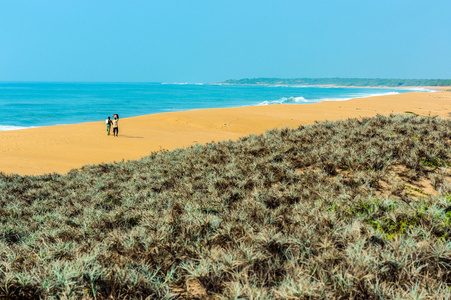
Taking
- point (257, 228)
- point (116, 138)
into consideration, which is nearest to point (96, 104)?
point (116, 138)

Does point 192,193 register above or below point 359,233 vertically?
below

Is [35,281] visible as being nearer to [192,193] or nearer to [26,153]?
[192,193]

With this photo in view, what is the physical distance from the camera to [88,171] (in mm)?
8242

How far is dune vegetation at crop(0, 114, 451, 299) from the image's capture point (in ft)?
6.38

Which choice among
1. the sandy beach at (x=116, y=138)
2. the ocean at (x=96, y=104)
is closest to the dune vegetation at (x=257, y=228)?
the sandy beach at (x=116, y=138)

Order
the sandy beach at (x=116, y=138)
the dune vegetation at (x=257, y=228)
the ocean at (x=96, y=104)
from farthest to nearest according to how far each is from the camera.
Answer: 1. the ocean at (x=96, y=104)
2. the sandy beach at (x=116, y=138)
3. the dune vegetation at (x=257, y=228)

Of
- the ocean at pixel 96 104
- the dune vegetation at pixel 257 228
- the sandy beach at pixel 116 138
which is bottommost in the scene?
the sandy beach at pixel 116 138

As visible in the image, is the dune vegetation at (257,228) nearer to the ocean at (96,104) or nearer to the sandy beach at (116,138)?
the sandy beach at (116,138)

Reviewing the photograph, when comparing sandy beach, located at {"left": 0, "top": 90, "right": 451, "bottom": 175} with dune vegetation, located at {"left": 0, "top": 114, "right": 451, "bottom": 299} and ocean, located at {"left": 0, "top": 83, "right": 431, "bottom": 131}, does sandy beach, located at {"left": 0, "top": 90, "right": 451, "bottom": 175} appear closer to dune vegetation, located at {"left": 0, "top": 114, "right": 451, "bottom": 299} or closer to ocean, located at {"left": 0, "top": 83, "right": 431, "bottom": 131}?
dune vegetation, located at {"left": 0, "top": 114, "right": 451, "bottom": 299}

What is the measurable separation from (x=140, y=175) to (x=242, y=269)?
16.0 feet

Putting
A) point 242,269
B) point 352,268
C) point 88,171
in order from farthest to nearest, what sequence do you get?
point 88,171 → point 242,269 → point 352,268

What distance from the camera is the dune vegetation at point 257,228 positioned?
194 centimetres

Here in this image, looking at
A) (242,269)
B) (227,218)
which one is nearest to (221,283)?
(242,269)

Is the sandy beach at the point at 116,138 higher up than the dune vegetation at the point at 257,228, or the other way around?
Result: the dune vegetation at the point at 257,228
